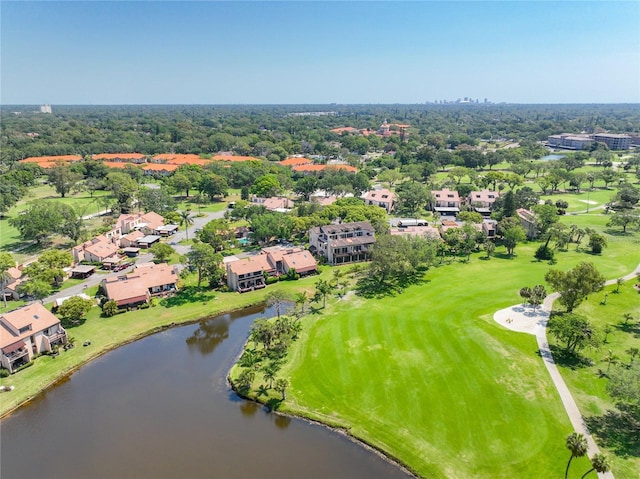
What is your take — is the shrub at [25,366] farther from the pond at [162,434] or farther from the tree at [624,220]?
A: the tree at [624,220]

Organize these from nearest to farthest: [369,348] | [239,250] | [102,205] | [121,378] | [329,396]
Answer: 1. [329,396]
2. [121,378]
3. [369,348]
4. [239,250]
5. [102,205]

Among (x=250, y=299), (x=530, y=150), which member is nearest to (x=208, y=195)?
(x=250, y=299)

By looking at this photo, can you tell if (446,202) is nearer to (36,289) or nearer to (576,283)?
(576,283)

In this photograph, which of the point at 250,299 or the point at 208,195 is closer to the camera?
the point at 250,299

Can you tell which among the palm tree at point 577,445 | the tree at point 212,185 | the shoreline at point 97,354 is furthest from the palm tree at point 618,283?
the tree at point 212,185

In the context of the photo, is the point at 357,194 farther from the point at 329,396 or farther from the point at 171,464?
the point at 171,464

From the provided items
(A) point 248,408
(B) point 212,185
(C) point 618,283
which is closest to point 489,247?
(C) point 618,283
